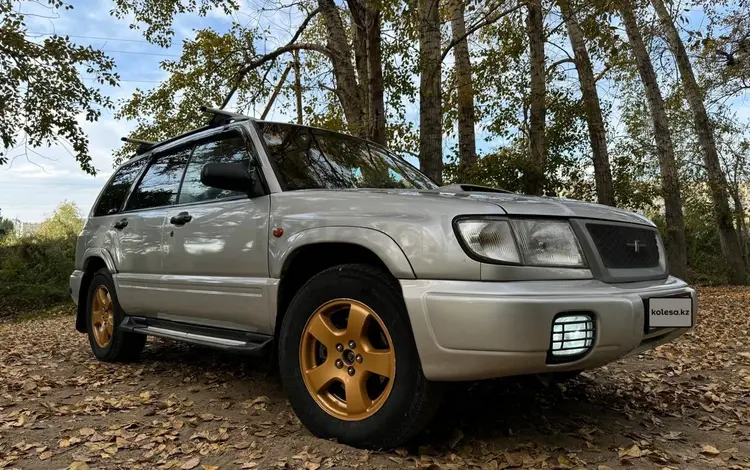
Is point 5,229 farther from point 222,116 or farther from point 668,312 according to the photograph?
point 668,312

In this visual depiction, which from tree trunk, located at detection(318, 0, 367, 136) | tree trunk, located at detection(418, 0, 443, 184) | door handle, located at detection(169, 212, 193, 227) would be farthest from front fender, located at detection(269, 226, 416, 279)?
tree trunk, located at detection(318, 0, 367, 136)

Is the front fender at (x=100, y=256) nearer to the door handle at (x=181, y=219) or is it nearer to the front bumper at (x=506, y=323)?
the door handle at (x=181, y=219)

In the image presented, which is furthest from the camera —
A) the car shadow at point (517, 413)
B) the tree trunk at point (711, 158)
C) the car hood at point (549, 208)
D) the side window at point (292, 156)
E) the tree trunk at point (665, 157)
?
the tree trunk at point (711, 158)

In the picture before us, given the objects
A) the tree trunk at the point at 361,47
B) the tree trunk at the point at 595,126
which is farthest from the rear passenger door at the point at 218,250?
the tree trunk at the point at 595,126

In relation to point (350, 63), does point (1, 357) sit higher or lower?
lower

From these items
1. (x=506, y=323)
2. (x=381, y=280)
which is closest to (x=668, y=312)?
(x=506, y=323)

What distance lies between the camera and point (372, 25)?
688 centimetres

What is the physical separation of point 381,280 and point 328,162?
1.33 m

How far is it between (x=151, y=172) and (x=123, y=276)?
0.91m

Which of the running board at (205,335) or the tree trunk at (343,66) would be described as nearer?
the running board at (205,335)

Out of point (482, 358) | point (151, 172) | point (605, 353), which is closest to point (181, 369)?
point (151, 172)

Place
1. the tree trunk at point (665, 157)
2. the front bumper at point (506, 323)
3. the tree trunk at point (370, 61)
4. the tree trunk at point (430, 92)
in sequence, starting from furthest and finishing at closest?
the tree trunk at point (665, 157)
the tree trunk at point (430, 92)
the tree trunk at point (370, 61)
the front bumper at point (506, 323)

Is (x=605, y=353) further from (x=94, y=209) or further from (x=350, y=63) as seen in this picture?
(x=350, y=63)

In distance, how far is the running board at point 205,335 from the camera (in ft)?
10.2
